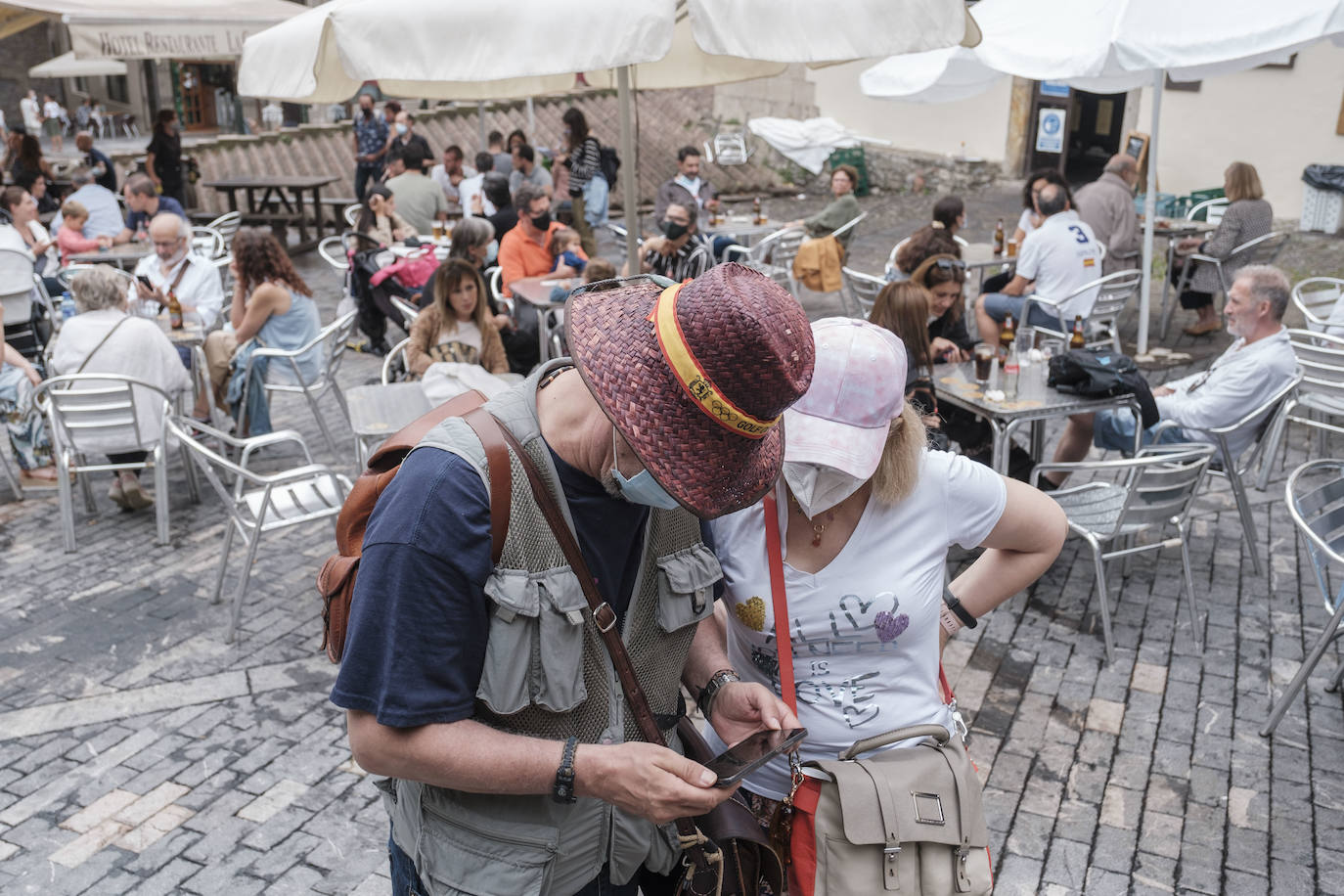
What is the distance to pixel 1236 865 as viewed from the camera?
3396 millimetres

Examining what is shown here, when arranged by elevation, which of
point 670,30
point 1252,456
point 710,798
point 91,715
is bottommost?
point 91,715

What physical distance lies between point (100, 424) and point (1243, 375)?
569 centimetres

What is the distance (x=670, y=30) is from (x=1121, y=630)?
3163 mm

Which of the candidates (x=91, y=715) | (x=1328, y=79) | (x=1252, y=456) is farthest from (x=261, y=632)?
(x=1328, y=79)

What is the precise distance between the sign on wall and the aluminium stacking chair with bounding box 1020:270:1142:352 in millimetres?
8543

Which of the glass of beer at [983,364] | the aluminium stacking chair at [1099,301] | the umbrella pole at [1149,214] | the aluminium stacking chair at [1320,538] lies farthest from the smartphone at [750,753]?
the umbrella pole at [1149,214]

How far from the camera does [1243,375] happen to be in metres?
5.32

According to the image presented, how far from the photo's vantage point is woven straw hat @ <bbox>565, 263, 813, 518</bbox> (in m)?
1.54

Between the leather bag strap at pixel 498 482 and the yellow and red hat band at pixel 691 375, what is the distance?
0.29m

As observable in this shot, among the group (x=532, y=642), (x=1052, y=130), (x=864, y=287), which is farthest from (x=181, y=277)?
A: (x=1052, y=130)

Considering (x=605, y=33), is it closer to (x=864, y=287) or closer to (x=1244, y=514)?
(x=1244, y=514)

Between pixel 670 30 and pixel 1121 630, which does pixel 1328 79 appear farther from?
pixel 670 30

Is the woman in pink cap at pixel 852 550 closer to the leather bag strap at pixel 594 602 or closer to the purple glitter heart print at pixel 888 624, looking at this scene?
the purple glitter heart print at pixel 888 624

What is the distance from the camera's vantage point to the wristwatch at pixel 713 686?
212 cm
